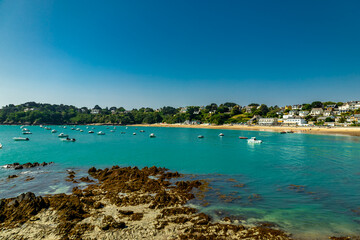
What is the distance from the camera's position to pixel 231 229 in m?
9.94

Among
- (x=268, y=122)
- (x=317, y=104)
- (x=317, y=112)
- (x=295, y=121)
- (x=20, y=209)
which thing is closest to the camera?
(x=20, y=209)

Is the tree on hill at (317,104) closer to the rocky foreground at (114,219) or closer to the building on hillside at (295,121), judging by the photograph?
the building on hillside at (295,121)

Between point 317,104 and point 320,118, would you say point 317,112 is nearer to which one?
point 320,118

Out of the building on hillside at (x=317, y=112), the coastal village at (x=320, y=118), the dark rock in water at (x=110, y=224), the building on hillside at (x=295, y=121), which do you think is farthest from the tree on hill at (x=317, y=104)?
the dark rock in water at (x=110, y=224)

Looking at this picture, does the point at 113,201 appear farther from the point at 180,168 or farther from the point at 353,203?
the point at 353,203

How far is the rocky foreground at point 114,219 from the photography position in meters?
9.40

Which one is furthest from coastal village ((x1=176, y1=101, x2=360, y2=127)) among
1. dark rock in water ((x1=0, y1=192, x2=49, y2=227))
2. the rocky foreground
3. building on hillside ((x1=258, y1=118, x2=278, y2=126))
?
dark rock in water ((x1=0, y1=192, x2=49, y2=227))

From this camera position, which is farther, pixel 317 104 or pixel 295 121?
pixel 317 104

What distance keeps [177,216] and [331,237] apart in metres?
7.76

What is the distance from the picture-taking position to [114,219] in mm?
10805

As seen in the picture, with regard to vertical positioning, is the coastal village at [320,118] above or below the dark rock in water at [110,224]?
above

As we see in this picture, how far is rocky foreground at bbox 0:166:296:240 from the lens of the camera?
940 cm

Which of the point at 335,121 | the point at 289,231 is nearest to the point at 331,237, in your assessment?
the point at 289,231

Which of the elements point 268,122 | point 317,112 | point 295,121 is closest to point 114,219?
point 295,121
